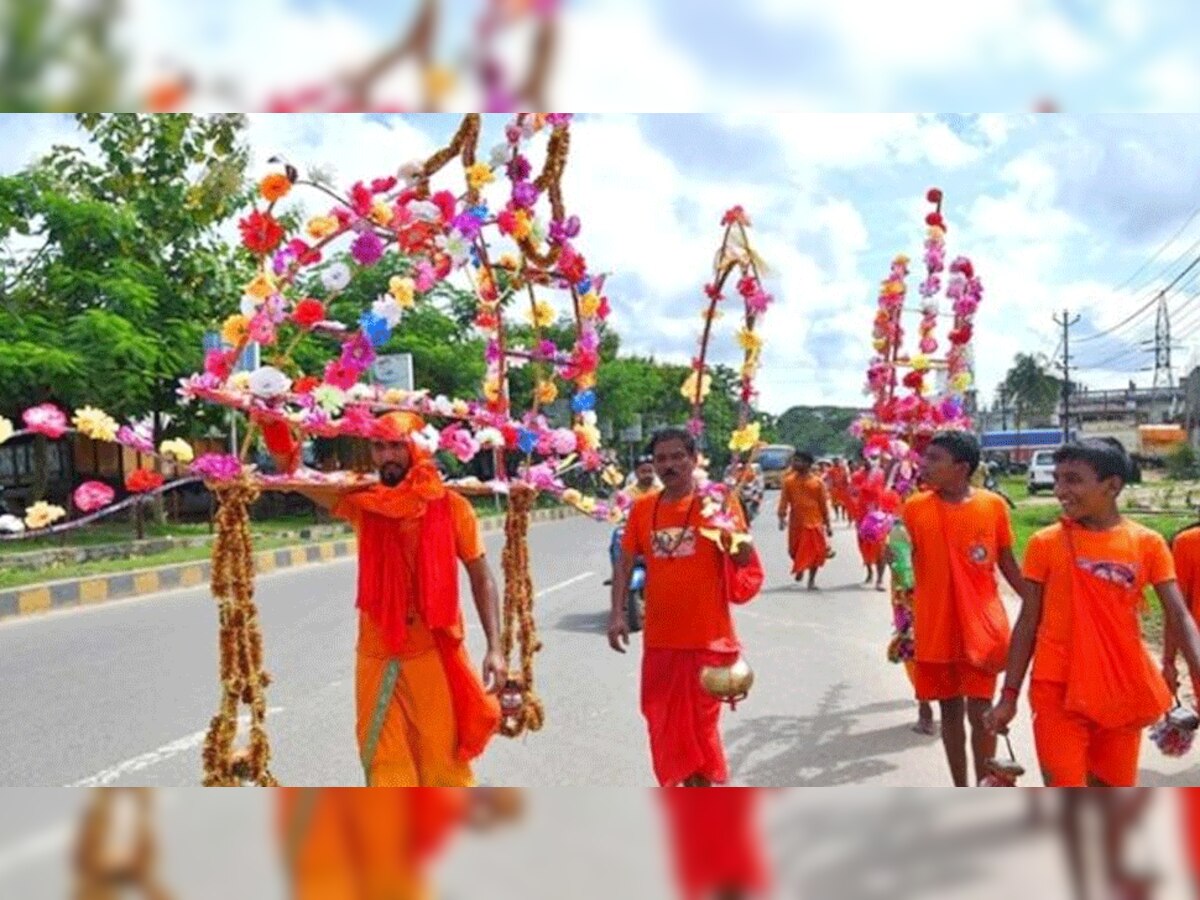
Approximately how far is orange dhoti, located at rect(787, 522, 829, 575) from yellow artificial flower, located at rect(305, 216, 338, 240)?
30.8 feet

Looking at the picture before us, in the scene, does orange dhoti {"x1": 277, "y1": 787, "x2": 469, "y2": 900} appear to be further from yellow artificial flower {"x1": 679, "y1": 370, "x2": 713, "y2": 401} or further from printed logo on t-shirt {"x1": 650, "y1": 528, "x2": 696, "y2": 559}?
yellow artificial flower {"x1": 679, "y1": 370, "x2": 713, "y2": 401}

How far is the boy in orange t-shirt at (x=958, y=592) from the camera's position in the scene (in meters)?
4.94

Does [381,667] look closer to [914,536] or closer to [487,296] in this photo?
[487,296]

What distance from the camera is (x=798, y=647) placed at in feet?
31.2

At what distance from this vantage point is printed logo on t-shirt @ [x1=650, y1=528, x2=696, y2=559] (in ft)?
15.4

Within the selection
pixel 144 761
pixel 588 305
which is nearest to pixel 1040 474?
pixel 588 305

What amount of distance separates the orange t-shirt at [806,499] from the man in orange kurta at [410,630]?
875 centimetres

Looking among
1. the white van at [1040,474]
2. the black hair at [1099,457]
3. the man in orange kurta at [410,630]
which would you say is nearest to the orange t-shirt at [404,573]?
the man in orange kurta at [410,630]

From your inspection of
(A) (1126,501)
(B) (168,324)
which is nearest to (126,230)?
(B) (168,324)

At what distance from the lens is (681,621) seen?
183 inches

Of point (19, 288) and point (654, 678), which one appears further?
point (19, 288)

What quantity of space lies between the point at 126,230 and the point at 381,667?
14.2 m

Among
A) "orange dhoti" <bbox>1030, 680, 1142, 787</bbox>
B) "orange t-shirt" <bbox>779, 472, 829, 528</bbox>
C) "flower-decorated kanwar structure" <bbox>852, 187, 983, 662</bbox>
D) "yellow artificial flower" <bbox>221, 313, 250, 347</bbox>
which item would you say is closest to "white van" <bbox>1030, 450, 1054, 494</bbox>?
"orange t-shirt" <bbox>779, 472, 829, 528</bbox>

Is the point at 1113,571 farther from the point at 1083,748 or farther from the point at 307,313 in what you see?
the point at 307,313
